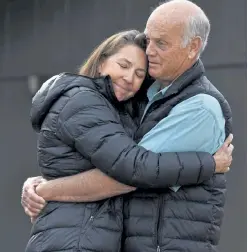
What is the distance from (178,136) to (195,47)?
0.39 metres

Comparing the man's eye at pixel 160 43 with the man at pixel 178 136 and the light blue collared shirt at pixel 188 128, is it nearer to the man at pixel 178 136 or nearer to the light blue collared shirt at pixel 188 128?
the man at pixel 178 136

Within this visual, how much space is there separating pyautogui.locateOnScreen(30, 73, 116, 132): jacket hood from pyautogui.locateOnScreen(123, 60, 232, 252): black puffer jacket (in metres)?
0.22

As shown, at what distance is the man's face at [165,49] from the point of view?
2965 millimetres

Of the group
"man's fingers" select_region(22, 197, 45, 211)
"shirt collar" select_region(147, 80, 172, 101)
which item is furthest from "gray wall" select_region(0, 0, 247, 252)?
"man's fingers" select_region(22, 197, 45, 211)

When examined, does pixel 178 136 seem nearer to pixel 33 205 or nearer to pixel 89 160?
pixel 89 160

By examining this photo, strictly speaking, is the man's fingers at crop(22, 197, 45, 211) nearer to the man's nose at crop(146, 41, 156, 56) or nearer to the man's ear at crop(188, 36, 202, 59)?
the man's nose at crop(146, 41, 156, 56)

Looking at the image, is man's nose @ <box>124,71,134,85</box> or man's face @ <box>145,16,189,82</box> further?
man's nose @ <box>124,71,134,85</box>

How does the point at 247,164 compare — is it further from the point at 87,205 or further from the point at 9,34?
the point at 87,205

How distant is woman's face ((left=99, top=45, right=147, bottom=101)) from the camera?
10.1 ft

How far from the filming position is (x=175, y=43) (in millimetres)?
A: 2988

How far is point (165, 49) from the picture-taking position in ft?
9.89

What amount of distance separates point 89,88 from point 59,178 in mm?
384

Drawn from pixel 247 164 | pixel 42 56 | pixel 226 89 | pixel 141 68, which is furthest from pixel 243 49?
pixel 141 68

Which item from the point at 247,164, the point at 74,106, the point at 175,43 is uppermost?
the point at 175,43
